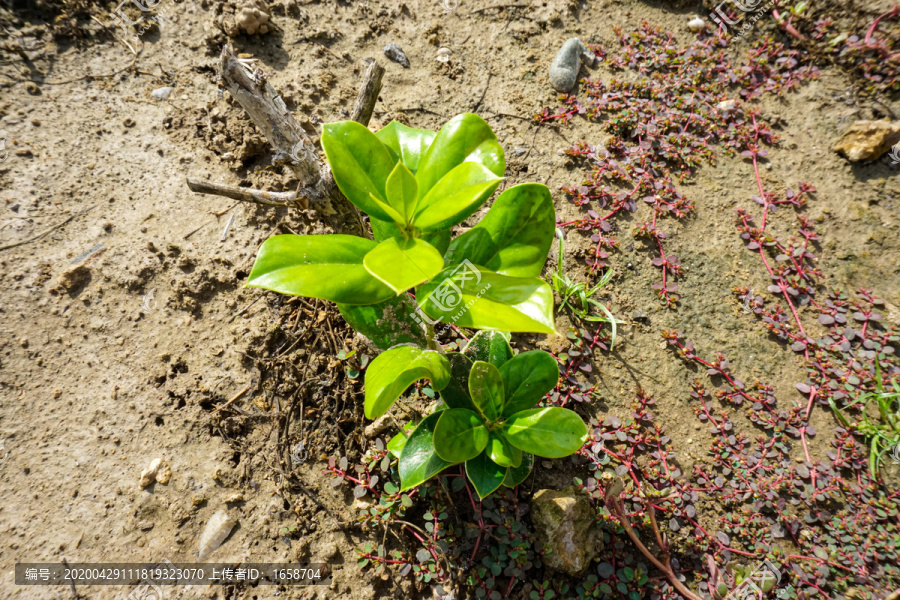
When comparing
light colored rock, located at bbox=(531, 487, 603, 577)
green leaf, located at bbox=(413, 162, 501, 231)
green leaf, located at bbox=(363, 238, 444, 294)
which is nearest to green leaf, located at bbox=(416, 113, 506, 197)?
green leaf, located at bbox=(413, 162, 501, 231)

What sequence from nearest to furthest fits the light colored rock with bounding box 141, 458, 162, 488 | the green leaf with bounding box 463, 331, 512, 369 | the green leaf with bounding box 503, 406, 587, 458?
the green leaf with bounding box 503, 406, 587, 458 < the green leaf with bounding box 463, 331, 512, 369 < the light colored rock with bounding box 141, 458, 162, 488

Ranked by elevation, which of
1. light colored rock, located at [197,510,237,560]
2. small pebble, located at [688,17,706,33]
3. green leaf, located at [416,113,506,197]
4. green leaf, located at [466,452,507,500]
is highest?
small pebble, located at [688,17,706,33]

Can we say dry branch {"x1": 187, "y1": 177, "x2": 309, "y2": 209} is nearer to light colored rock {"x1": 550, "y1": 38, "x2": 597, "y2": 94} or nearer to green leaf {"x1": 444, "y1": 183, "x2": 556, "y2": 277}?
green leaf {"x1": 444, "y1": 183, "x2": 556, "y2": 277}

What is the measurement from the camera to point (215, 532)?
2049mm

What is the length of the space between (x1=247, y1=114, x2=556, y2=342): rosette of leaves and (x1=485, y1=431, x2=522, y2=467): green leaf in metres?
0.58

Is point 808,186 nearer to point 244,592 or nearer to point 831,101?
point 831,101

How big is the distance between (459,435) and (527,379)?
1.13 ft

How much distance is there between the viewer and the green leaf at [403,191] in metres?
1.21

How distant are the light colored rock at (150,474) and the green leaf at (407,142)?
187cm

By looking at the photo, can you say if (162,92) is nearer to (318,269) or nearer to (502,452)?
(318,269)

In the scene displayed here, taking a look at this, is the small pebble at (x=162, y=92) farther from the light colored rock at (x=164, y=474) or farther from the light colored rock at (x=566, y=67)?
the light colored rock at (x=566, y=67)

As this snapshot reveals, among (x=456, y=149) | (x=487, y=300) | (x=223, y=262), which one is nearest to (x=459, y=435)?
(x=487, y=300)

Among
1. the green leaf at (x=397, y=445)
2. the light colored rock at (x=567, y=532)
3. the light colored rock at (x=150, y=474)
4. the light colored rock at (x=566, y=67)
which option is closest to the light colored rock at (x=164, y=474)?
the light colored rock at (x=150, y=474)

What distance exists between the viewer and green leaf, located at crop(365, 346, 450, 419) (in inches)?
46.9
